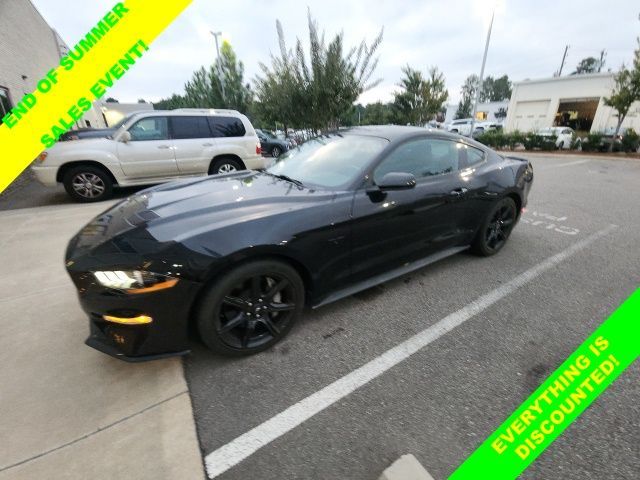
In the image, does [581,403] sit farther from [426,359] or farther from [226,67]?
[226,67]

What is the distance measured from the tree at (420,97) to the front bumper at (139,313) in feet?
58.3

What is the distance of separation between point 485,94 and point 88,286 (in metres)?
116

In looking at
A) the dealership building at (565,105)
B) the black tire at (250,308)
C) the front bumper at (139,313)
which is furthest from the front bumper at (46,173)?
the dealership building at (565,105)

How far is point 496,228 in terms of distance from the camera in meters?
3.60

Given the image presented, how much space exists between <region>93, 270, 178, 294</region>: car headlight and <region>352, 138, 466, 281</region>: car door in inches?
52.1

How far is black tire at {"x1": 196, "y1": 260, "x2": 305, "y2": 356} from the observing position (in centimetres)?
189

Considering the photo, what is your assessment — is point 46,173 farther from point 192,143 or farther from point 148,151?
point 192,143

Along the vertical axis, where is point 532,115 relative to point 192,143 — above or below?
above

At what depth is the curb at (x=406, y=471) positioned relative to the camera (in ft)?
4.38

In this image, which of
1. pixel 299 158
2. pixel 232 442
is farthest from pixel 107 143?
pixel 232 442

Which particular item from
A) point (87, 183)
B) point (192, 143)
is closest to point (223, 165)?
point (192, 143)

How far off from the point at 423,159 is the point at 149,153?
17.9 ft

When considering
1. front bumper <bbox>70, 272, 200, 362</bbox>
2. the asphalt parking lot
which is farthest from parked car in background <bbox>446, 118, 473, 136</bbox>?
front bumper <bbox>70, 272, 200, 362</bbox>

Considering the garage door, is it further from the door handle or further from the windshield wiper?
the windshield wiper
